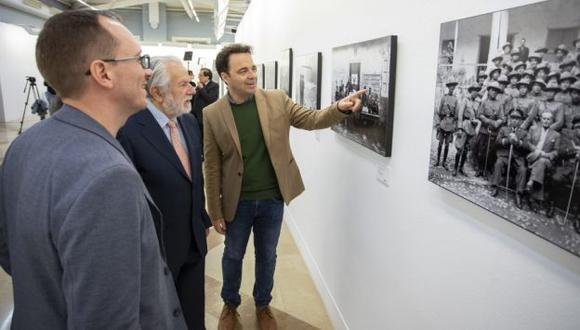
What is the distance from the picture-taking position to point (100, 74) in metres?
1.01

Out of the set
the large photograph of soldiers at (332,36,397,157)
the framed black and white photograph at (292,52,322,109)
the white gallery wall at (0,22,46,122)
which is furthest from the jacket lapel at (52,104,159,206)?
the white gallery wall at (0,22,46,122)

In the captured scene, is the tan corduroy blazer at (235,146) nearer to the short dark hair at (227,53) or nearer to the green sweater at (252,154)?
the green sweater at (252,154)

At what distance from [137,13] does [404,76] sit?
782 inches

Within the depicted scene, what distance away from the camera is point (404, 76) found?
5.66ft

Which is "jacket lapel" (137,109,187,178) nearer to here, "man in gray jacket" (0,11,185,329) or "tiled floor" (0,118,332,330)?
"man in gray jacket" (0,11,185,329)

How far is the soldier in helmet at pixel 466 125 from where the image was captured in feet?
3.83

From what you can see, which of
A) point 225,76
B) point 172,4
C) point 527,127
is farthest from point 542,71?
point 172,4

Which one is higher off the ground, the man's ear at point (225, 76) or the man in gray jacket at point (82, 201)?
the man's ear at point (225, 76)

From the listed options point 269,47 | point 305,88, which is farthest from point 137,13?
point 305,88

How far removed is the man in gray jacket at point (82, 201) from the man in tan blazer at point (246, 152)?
4.13 feet

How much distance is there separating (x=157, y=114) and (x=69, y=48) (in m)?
0.87

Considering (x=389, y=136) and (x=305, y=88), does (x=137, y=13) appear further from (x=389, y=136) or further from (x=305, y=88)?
(x=389, y=136)

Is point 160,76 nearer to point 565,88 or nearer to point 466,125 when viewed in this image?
point 466,125

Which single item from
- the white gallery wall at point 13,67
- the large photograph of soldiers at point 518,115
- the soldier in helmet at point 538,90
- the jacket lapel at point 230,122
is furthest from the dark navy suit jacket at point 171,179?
the white gallery wall at point 13,67
